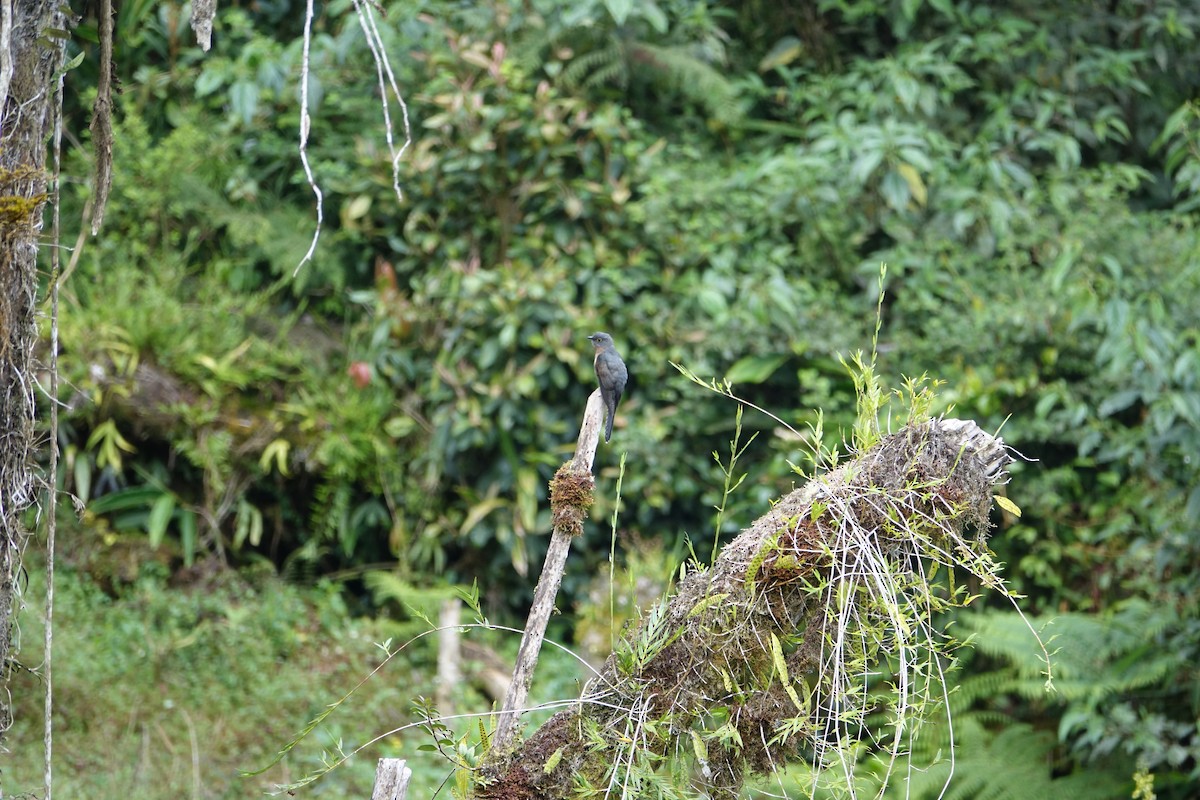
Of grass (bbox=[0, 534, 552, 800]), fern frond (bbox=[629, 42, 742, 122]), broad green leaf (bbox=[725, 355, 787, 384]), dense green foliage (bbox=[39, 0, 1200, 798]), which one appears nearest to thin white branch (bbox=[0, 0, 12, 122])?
grass (bbox=[0, 534, 552, 800])

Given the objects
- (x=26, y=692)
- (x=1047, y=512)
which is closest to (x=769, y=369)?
(x=1047, y=512)

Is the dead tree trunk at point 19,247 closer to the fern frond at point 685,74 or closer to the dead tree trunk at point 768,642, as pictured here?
the dead tree trunk at point 768,642

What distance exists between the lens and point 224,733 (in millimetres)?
5148

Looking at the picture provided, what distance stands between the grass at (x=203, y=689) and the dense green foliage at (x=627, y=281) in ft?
1.32

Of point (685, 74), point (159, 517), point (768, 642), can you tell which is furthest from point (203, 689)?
point (685, 74)

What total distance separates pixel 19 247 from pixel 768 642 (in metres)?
1.78

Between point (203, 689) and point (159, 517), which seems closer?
point (203, 689)

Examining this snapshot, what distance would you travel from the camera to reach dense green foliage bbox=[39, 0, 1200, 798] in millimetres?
5785

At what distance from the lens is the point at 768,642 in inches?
93.5

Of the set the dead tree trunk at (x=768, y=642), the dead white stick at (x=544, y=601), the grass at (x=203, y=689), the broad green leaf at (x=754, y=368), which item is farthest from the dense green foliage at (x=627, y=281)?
the dead white stick at (x=544, y=601)

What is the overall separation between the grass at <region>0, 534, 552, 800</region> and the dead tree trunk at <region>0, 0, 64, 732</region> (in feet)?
8.15

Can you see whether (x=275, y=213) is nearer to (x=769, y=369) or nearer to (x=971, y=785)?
(x=769, y=369)

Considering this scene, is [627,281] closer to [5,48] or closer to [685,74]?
[685,74]

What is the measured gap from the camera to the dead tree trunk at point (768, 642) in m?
2.30
